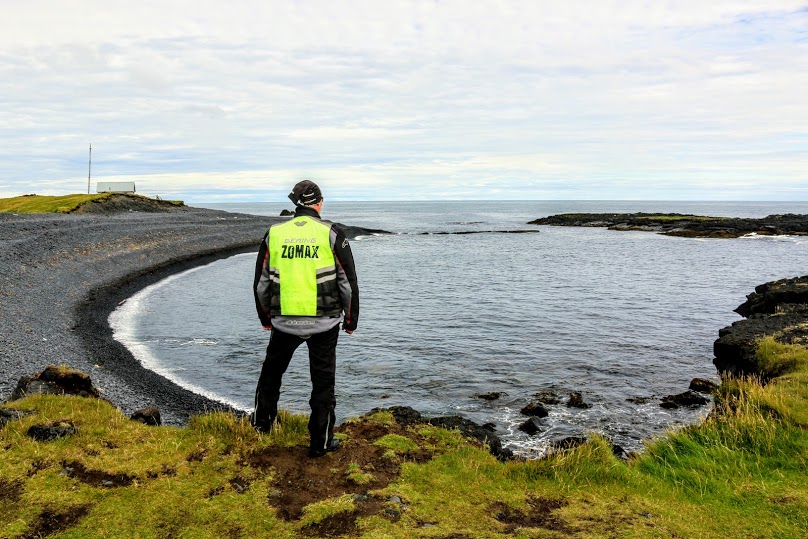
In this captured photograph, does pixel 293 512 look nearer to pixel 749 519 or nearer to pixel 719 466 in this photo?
pixel 749 519

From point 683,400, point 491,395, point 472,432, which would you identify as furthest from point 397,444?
point 683,400

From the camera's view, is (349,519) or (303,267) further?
(303,267)

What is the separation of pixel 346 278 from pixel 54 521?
13.1 ft

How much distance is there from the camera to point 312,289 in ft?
23.2

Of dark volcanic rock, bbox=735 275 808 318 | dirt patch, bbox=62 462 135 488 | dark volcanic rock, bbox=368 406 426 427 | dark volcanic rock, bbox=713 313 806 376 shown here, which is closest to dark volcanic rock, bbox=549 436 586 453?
dark volcanic rock, bbox=368 406 426 427

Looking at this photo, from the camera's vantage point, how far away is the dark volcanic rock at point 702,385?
16.1 meters

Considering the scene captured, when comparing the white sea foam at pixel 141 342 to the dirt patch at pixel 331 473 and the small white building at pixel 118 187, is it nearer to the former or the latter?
the dirt patch at pixel 331 473

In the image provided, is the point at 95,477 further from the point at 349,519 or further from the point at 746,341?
the point at 746,341

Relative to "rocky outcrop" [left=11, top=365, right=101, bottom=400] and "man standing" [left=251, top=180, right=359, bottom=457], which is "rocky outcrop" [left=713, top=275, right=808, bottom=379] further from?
"rocky outcrop" [left=11, top=365, right=101, bottom=400]

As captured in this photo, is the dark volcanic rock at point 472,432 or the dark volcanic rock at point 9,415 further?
the dark volcanic rock at point 472,432

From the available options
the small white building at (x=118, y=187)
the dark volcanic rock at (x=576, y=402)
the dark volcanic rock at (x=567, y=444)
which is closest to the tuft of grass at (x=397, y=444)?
the dark volcanic rock at (x=567, y=444)

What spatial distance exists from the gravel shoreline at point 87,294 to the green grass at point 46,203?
45.4 ft

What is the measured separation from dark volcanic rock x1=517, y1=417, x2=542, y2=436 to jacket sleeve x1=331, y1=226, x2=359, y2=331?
739 centimetres

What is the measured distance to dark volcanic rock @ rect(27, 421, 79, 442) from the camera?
722 centimetres
